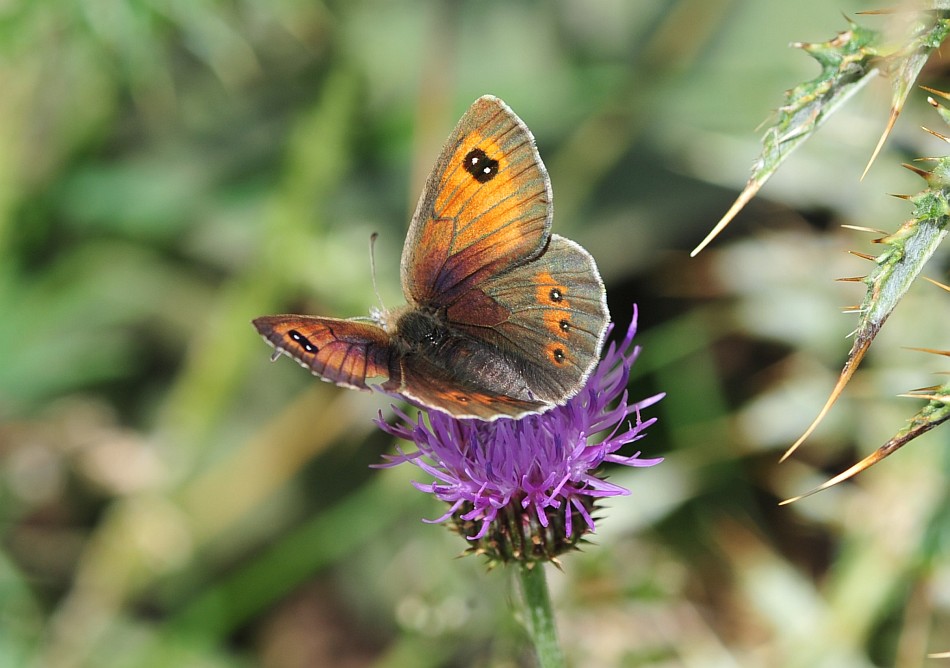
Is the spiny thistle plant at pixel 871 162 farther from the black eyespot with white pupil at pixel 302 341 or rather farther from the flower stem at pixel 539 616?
the black eyespot with white pupil at pixel 302 341

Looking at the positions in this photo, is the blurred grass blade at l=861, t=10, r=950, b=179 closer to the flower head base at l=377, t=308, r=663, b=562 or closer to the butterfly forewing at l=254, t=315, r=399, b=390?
the flower head base at l=377, t=308, r=663, b=562

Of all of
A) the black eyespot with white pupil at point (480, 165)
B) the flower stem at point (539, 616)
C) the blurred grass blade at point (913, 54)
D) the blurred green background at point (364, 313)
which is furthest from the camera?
the blurred green background at point (364, 313)

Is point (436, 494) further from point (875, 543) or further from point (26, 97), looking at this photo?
point (26, 97)

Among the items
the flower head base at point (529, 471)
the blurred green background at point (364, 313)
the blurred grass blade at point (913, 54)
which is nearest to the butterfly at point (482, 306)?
the flower head base at point (529, 471)

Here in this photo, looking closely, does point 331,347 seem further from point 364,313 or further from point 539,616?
point 364,313

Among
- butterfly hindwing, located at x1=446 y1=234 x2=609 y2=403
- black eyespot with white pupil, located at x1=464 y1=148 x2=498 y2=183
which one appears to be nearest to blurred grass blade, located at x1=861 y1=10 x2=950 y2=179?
butterfly hindwing, located at x1=446 y1=234 x2=609 y2=403

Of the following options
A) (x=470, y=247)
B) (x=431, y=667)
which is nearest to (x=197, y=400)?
(x=431, y=667)
